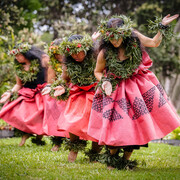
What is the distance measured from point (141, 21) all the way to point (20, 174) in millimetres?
11823

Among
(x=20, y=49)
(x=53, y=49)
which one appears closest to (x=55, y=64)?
(x=53, y=49)

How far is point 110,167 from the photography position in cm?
352

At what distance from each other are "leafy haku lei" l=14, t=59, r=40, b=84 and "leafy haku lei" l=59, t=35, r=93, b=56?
1.67 m

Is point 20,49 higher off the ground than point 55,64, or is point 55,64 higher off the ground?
point 20,49

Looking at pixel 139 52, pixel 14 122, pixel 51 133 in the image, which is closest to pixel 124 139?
pixel 139 52

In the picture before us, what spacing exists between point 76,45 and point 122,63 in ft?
2.38

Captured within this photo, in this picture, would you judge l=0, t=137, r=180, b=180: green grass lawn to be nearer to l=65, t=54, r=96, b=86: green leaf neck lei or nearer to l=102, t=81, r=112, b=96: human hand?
l=102, t=81, r=112, b=96: human hand

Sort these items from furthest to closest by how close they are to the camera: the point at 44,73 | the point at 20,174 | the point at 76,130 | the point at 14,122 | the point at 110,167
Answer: the point at 44,73, the point at 14,122, the point at 76,130, the point at 110,167, the point at 20,174

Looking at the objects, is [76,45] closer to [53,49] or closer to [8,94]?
[53,49]

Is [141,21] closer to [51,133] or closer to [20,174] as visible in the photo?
→ [51,133]

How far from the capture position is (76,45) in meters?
3.93

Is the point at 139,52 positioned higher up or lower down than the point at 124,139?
higher up

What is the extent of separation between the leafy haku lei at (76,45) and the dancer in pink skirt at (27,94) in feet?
5.48

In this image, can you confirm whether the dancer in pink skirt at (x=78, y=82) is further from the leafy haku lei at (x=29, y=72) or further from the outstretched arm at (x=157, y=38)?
the leafy haku lei at (x=29, y=72)
